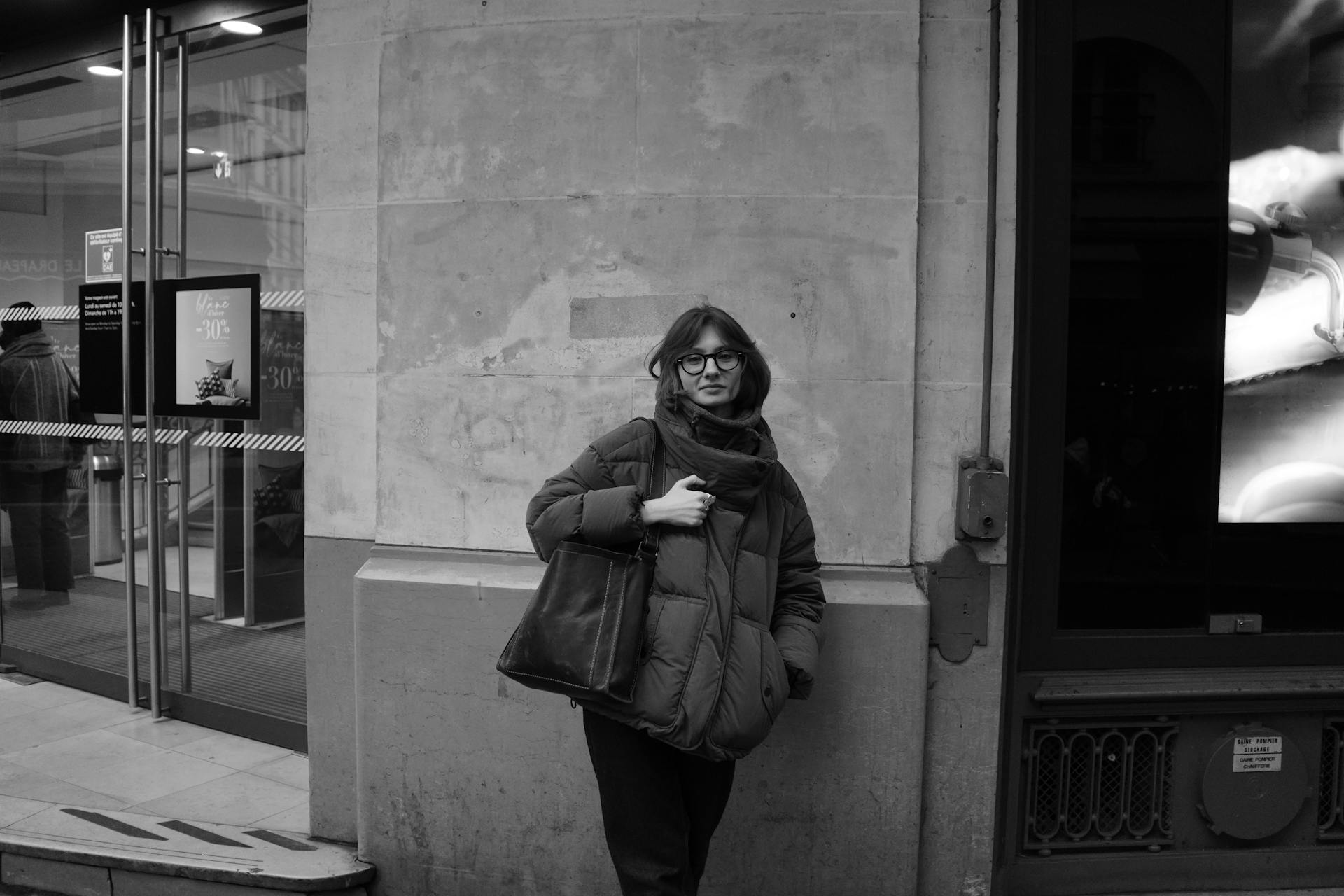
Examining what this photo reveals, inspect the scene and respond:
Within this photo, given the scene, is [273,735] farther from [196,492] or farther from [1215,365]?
[1215,365]

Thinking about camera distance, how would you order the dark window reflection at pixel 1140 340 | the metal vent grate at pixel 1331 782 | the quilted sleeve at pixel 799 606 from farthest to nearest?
1. the metal vent grate at pixel 1331 782
2. the dark window reflection at pixel 1140 340
3. the quilted sleeve at pixel 799 606

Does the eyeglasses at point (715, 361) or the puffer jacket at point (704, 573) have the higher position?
the eyeglasses at point (715, 361)

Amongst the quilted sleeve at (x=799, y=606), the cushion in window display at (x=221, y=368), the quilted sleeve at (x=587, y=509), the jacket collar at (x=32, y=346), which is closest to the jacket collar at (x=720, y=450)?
the quilted sleeve at (x=587, y=509)

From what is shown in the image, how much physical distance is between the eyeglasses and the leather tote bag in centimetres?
45

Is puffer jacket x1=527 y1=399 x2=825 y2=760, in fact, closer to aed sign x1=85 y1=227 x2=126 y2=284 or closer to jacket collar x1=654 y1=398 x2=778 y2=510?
jacket collar x1=654 y1=398 x2=778 y2=510

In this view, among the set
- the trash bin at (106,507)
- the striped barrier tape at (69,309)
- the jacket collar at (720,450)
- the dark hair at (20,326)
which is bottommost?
the trash bin at (106,507)

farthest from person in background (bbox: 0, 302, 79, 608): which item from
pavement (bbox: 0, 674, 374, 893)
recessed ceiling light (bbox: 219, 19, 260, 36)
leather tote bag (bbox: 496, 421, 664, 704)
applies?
leather tote bag (bbox: 496, 421, 664, 704)

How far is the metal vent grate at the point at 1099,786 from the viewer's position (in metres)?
3.77

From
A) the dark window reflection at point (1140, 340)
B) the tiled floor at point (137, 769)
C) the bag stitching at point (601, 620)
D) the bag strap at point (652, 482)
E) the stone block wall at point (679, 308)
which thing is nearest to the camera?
→ the bag stitching at point (601, 620)

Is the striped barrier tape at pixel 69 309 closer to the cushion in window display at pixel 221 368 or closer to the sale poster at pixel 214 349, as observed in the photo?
the sale poster at pixel 214 349

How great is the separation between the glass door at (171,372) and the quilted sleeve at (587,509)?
2.75 metres

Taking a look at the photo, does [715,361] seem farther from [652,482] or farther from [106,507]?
[106,507]

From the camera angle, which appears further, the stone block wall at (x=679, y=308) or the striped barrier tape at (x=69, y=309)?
the striped barrier tape at (x=69, y=309)

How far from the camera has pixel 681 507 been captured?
2611 millimetres
